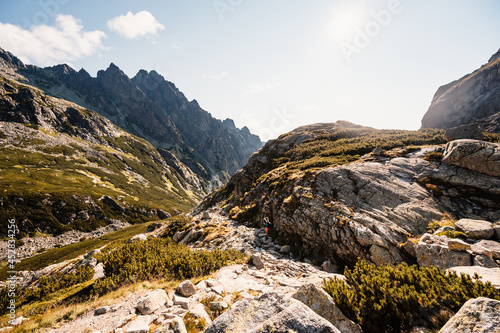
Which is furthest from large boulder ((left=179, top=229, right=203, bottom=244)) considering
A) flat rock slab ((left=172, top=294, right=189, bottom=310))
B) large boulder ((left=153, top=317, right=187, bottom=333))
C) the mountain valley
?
large boulder ((left=153, top=317, right=187, bottom=333))

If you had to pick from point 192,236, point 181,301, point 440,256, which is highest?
point 192,236

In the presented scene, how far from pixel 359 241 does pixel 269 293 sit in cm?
1243

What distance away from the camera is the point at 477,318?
3848 millimetres

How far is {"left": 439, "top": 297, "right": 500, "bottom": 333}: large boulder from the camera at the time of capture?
12.0ft

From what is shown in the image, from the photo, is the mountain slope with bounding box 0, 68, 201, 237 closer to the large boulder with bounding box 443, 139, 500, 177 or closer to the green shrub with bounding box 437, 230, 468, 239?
the green shrub with bounding box 437, 230, 468, 239

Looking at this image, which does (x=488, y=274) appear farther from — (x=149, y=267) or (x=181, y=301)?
(x=149, y=267)

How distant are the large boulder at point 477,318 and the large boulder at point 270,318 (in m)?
2.45

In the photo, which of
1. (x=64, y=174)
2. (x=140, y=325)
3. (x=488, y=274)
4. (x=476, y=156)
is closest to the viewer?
(x=488, y=274)

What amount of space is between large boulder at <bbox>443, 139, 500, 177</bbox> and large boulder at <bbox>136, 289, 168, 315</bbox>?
28.5 m

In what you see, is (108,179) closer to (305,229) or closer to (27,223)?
(27,223)

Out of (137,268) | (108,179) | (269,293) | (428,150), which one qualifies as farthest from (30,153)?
(428,150)

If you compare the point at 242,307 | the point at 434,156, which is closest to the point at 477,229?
the point at 434,156

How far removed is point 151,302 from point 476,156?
29.5 meters

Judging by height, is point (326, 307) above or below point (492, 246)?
above
